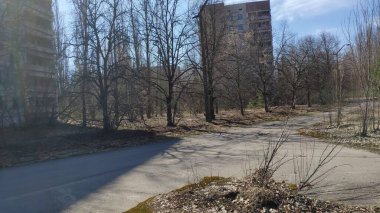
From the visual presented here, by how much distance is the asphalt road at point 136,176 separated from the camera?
7.58 metres

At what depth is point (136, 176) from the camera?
10484mm

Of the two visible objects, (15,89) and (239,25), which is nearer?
(15,89)

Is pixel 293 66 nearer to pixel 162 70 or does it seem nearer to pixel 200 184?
pixel 162 70

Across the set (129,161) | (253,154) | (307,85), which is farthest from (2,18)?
(307,85)

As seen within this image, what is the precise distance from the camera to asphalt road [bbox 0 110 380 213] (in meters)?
7.58

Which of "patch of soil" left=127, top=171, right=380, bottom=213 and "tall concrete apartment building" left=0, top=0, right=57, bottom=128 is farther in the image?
"tall concrete apartment building" left=0, top=0, right=57, bottom=128

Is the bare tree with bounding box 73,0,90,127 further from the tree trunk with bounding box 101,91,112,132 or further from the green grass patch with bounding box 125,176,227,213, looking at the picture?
the green grass patch with bounding box 125,176,227,213

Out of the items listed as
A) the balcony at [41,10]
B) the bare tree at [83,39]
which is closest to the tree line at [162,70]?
the bare tree at [83,39]

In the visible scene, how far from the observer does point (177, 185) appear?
351 inches

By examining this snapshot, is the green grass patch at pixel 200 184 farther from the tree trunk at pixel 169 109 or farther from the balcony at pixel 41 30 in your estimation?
the balcony at pixel 41 30

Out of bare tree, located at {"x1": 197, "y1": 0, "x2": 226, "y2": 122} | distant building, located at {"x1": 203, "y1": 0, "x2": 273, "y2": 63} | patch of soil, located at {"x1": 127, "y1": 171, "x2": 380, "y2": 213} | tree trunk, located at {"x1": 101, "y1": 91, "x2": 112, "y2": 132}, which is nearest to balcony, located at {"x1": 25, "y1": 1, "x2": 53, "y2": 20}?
distant building, located at {"x1": 203, "y1": 0, "x2": 273, "y2": 63}

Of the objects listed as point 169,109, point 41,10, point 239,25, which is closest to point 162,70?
point 169,109

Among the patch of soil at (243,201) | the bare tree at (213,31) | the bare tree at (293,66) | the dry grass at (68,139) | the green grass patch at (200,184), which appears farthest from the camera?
the bare tree at (293,66)

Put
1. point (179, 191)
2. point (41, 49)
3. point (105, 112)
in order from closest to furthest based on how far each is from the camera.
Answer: point (179, 191) < point (105, 112) < point (41, 49)
